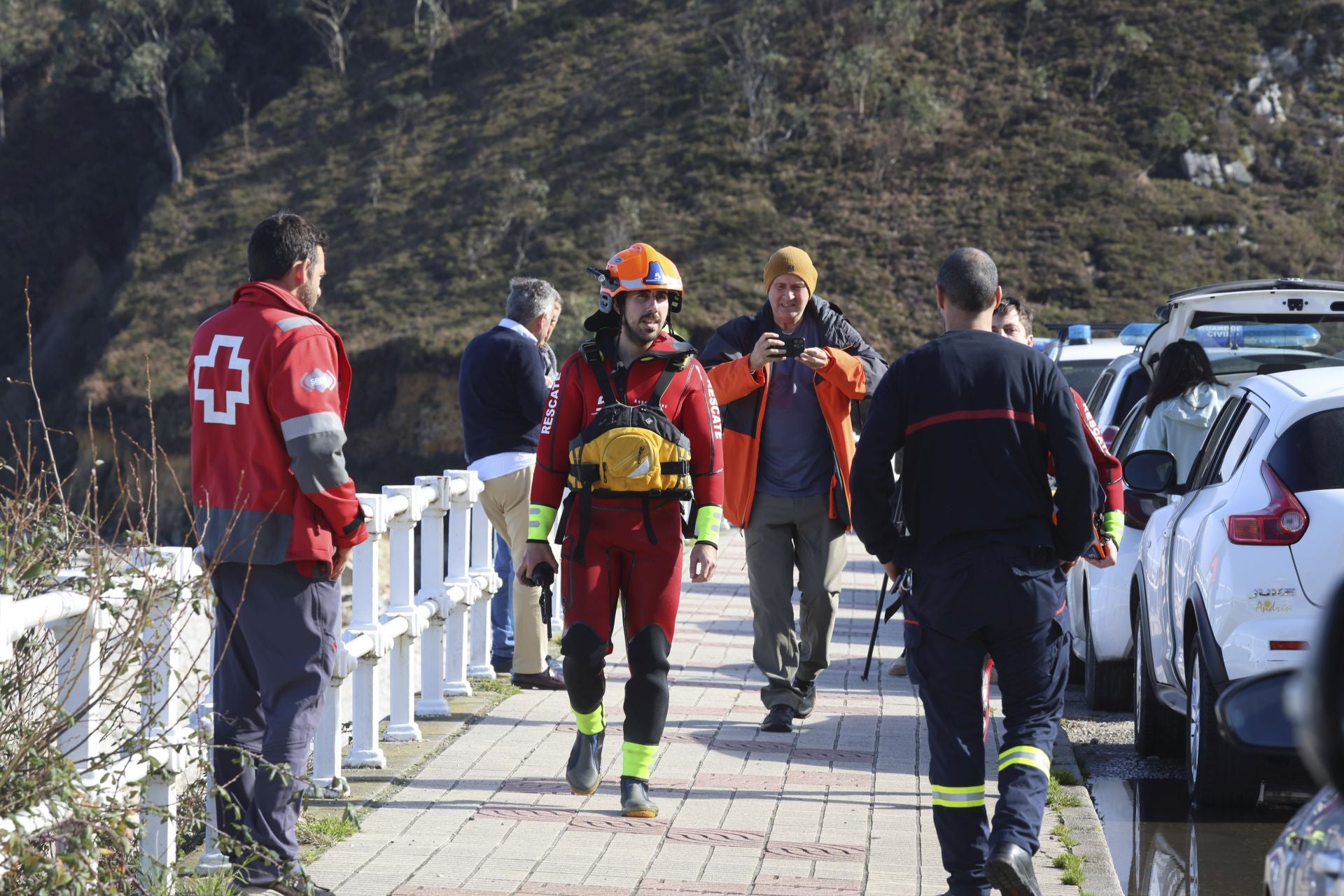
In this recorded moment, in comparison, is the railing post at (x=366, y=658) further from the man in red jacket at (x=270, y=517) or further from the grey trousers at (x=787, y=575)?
the grey trousers at (x=787, y=575)

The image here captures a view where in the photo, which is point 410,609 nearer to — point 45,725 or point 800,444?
point 800,444

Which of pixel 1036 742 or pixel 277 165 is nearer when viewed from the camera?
pixel 1036 742

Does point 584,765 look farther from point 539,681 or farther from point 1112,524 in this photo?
point 539,681

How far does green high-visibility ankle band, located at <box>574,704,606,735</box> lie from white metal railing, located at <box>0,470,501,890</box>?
89 cm

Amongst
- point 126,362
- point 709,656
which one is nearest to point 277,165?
point 126,362

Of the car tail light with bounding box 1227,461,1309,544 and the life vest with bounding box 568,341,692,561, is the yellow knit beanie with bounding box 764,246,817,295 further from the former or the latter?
the car tail light with bounding box 1227,461,1309,544

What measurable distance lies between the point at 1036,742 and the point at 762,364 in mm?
2934

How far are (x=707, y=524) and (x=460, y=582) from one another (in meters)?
2.47

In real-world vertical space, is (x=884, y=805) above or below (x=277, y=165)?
below

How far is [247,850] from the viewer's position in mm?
4863

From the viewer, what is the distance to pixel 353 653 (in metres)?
6.38

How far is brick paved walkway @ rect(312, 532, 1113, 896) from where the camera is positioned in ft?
17.5

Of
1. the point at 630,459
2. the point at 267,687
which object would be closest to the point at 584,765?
the point at 630,459

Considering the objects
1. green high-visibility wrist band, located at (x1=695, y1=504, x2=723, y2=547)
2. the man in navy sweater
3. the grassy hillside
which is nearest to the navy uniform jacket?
green high-visibility wrist band, located at (x1=695, y1=504, x2=723, y2=547)
